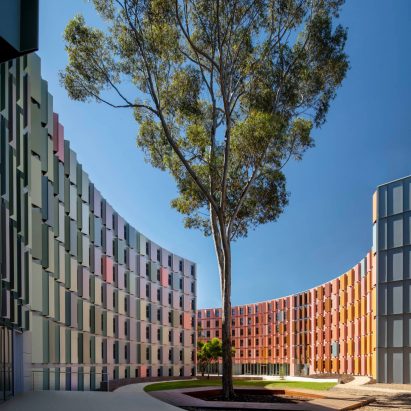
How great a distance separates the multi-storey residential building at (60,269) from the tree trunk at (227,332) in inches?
308

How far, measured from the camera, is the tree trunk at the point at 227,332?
2708 centimetres

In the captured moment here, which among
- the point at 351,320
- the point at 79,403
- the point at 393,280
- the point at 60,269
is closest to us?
the point at 79,403

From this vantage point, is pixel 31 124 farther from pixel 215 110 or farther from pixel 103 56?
pixel 215 110

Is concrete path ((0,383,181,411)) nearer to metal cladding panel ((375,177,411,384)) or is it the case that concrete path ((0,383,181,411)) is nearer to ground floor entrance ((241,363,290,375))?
metal cladding panel ((375,177,411,384))

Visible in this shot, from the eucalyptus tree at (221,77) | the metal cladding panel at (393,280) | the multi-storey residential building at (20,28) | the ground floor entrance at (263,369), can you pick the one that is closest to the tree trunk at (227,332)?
the eucalyptus tree at (221,77)

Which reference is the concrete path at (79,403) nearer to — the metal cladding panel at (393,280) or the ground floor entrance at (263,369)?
the metal cladding panel at (393,280)

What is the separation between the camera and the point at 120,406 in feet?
67.2

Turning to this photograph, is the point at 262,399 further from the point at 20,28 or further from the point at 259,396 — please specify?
the point at 20,28

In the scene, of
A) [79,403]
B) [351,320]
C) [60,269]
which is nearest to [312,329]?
[351,320]

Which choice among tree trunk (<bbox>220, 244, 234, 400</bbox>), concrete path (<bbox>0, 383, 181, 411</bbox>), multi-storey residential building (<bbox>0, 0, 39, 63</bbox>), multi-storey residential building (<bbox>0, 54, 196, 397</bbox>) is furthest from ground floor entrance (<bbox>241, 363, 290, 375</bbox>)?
multi-storey residential building (<bbox>0, 0, 39, 63</bbox>)

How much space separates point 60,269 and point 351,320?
38057 mm

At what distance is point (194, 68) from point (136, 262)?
32.5 metres

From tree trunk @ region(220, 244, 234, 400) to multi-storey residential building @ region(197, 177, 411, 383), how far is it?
15396mm

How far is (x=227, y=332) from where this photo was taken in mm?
27719
